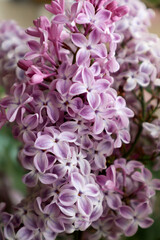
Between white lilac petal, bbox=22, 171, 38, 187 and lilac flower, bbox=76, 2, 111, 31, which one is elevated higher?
lilac flower, bbox=76, 2, 111, 31

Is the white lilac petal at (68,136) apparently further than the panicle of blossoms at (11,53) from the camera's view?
No

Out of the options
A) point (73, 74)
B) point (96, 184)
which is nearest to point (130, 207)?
point (96, 184)

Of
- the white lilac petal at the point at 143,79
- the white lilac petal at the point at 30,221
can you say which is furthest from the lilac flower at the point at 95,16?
the white lilac petal at the point at 30,221

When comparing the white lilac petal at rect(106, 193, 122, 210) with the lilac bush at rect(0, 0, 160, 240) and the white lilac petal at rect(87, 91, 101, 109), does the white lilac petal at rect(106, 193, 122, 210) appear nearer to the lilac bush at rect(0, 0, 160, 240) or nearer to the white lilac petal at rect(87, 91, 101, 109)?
the lilac bush at rect(0, 0, 160, 240)

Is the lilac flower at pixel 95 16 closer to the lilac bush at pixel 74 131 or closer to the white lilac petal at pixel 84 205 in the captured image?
the lilac bush at pixel 74 131

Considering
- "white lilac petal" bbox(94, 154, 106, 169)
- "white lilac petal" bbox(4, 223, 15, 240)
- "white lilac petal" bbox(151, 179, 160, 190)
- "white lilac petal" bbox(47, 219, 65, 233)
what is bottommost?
"white lilac petal" bbox(4, 223, 15, 240)

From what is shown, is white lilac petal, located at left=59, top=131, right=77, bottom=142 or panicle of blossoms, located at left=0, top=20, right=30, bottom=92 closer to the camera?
white lilac petal, located at left=59, top=131, right=77, bottom=142

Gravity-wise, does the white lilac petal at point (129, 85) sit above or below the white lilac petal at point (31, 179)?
above

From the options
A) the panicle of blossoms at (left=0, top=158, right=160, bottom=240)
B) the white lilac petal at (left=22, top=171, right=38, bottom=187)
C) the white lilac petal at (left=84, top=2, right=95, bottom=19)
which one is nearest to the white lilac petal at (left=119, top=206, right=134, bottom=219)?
the panicle of blossoms at (left=0, top=158, right=160, bottom=240)
